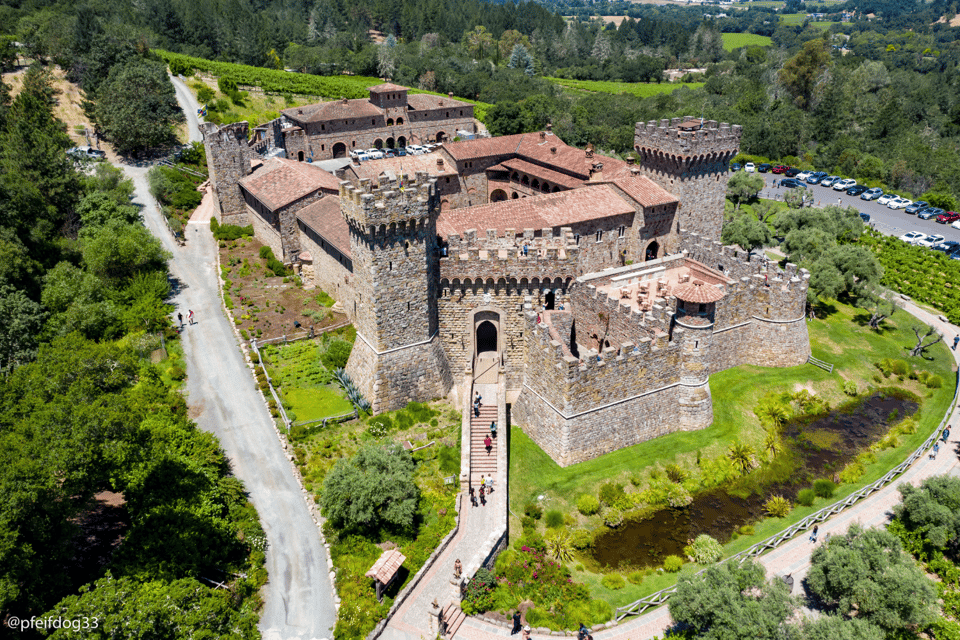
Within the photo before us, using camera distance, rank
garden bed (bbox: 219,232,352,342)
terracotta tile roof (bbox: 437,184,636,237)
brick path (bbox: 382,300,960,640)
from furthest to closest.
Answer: terracotta tile roof (bbox: 437,184,636,237) < garden bed (bbox: 219,232,352,342) < brick path (bbox: 382,300,960,640)

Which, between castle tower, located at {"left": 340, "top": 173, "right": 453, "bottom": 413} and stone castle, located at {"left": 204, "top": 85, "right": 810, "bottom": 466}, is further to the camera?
stone castle, located at {"left": 204, "top": 85, "right": 810, "bottom": 466}

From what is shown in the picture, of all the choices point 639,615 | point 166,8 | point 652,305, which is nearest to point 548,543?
point 639,615

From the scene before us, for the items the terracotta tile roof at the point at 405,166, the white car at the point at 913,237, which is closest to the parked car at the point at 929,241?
the white car at the point at 913,237

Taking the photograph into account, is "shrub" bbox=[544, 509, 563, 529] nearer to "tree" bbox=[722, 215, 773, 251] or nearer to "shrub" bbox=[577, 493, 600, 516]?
"shrub" bbox=[577, 493, 600, 516]

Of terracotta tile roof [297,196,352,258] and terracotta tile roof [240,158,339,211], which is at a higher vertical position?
terracotta tile roof [240,158,339,211]

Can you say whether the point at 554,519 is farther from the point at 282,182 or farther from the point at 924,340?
the point at 282,182

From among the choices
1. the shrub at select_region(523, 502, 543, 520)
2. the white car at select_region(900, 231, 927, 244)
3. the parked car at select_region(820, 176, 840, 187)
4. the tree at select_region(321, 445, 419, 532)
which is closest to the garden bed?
the tree at select_region(321, 445, 419, 532)

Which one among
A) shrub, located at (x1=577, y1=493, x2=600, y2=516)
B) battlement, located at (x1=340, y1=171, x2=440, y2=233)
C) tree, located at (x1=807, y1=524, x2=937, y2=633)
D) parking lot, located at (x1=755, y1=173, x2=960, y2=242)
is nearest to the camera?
tree, located at (x1=807, y1=524, x2=937, y2=633)
